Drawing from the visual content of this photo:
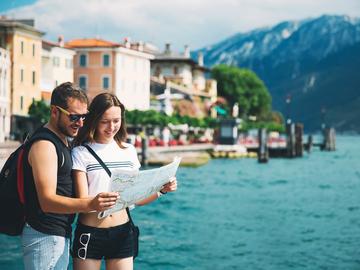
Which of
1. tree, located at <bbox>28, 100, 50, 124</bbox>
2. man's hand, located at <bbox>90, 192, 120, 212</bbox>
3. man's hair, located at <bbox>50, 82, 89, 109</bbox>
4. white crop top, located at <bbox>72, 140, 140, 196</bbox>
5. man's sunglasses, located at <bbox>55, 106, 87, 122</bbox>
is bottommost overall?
man's hand, located at <bbox>90, 192, 120, 212</bbox>

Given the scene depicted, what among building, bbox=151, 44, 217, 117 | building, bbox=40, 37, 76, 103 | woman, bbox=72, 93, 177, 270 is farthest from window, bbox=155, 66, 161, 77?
woman, bbox=72, 93, 177, 270

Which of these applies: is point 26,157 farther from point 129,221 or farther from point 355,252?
point 355,252

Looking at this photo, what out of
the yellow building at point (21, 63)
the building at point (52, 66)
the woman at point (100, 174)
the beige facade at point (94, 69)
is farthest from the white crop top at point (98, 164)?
the beige facade at point (94, 69)

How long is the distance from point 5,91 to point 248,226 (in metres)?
31.1

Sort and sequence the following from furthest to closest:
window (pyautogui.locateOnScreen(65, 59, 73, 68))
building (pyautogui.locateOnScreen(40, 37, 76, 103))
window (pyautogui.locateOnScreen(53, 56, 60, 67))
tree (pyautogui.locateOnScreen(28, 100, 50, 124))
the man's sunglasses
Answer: window (pyautogui.locateOnScreen(65, 59, 73, 68))
window (pyautogui.locateOnScreen(53, 56, 60, 67))
building (pyautogui.locateOnScreen(40, 37, 76, 103))
tree (pyautogui.locateOnScreen(28, 100, 50, 124))
the man's sunglasses

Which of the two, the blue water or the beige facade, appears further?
the beige facade

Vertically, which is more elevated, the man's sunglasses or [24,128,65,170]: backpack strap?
the man's sunglasses

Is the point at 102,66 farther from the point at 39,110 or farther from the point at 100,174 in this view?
the point at 100,174

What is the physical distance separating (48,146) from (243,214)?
23.0m

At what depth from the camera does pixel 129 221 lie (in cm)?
545

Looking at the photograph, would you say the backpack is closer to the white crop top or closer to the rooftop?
the white crop top

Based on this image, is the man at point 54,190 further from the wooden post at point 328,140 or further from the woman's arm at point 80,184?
the wooden post at point 328,140

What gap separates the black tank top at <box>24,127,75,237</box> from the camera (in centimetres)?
487

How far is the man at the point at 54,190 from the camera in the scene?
4758 mm
